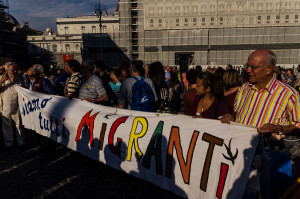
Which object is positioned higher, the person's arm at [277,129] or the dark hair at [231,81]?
the dark hair at [231,81]

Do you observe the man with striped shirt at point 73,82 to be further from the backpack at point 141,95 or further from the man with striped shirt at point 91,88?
the backpack at point 141,95

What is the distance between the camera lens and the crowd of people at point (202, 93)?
257 cm

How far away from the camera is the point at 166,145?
10.8 feet

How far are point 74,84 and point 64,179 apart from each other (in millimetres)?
1910

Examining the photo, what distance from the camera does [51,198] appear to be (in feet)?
12.3

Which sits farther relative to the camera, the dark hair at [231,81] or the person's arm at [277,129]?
the dark hair at [231,81]

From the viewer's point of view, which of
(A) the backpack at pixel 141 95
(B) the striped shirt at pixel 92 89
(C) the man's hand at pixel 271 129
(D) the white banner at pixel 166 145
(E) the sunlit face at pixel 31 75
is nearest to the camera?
(C) the man's hand at pixel 271 129

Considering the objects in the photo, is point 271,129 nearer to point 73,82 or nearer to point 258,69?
point 258,69

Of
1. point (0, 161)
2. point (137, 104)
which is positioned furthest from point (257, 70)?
point (0, 161)

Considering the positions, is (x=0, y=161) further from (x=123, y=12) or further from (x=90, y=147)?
(x=123, y=12)

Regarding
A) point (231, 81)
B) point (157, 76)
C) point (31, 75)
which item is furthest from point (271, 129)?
Answer: point (31, 75)

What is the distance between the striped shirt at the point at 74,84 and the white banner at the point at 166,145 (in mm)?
259

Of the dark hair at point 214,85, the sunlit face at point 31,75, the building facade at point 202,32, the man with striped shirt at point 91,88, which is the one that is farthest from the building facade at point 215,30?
the dark hair at point 214,85

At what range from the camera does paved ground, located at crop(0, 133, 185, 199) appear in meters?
3.87
